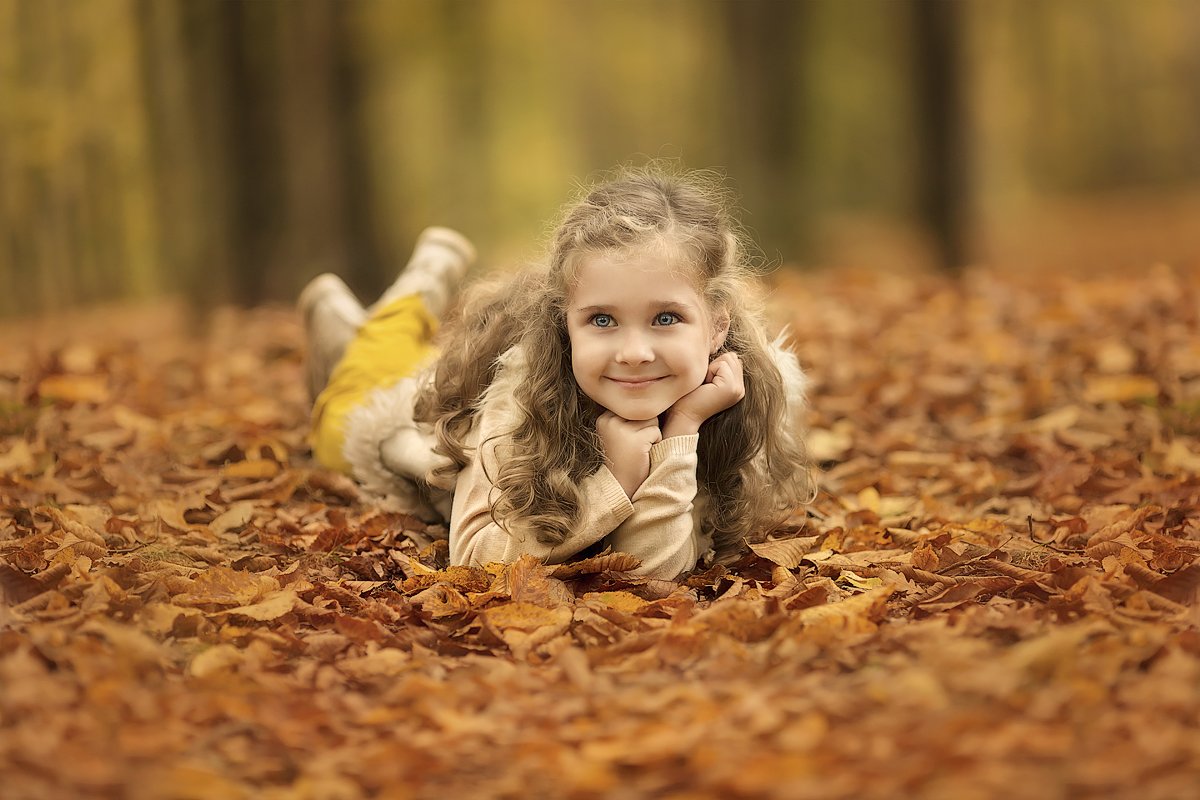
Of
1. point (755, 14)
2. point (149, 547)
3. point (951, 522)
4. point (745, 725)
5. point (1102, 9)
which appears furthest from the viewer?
point (1102, 9)

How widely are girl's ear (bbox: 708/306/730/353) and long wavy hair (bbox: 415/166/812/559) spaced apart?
0.02 metres

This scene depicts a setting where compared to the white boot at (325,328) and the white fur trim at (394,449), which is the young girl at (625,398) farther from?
the white boot at (325,328)

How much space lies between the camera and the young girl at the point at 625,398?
9.89 ft

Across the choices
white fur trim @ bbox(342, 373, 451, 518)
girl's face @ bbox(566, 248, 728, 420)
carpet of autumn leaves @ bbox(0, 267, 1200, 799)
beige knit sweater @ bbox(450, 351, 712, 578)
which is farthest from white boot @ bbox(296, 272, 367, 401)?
A: girl's face @ bbox(566, 248, 728, 420)

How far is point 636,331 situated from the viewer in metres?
2.99

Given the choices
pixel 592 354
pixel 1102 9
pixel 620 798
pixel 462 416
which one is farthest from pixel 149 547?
pixel 1102 9

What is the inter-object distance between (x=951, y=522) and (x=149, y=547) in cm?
229

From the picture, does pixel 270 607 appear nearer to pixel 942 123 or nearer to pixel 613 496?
pixel 613 496

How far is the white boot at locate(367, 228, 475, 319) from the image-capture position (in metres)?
4.61

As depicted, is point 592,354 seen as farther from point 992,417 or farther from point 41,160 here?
point 41,160

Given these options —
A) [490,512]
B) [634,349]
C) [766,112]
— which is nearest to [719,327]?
[634,349]

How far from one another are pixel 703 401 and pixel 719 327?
0.21 meters

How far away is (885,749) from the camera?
205 cm

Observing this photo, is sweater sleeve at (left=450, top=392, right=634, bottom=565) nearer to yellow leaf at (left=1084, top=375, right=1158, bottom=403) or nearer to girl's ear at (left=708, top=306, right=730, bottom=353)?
girl's ear at (left=708, top=306, right=730, bottom=353)
